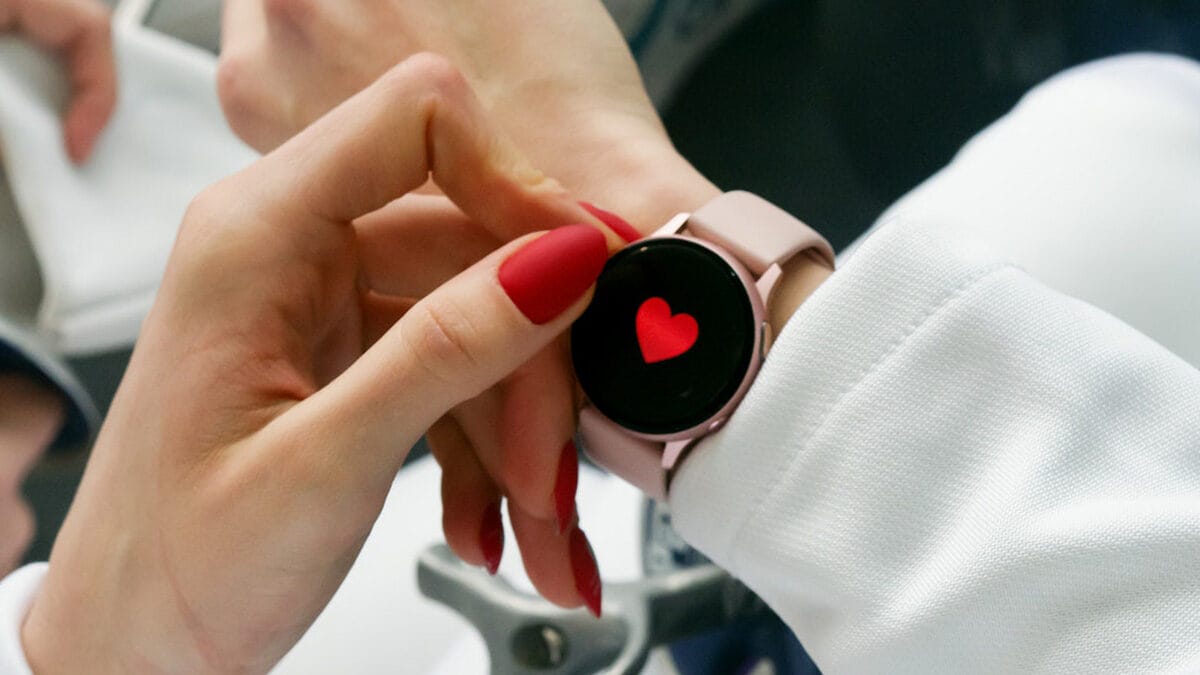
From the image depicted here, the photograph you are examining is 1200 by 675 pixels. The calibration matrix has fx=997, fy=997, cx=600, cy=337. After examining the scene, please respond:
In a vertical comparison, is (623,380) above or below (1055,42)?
above

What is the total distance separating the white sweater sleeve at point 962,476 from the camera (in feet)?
1.12

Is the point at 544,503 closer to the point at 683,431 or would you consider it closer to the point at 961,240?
the point at 683,431

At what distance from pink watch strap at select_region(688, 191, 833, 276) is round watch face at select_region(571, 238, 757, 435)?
2cm

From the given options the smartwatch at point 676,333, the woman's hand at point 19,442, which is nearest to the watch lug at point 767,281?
the smartwatch at point 676,333

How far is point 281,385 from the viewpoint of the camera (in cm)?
39

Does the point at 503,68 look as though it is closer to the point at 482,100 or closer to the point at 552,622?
the point at 482,100

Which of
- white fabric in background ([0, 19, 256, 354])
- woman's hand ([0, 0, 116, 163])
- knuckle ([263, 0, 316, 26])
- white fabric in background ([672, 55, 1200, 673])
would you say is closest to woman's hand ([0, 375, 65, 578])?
white fabric in background ([0, 19, 256, 354])

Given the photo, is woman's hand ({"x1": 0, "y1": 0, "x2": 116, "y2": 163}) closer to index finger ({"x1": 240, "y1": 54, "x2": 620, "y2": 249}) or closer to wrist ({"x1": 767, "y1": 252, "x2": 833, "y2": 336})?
index finger ({"x1": 240, "y1": 54, "x2": 620, "y2": 249})

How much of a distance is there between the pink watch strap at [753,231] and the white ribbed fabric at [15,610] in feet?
1.13

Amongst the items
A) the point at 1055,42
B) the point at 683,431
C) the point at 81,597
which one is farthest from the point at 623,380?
the point at 1055,42

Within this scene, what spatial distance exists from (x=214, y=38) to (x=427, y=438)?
0.59 meters

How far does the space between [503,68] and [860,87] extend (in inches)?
28.8

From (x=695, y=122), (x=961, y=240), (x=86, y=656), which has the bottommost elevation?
(x=695, y=122)

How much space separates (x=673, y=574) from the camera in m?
0.59
